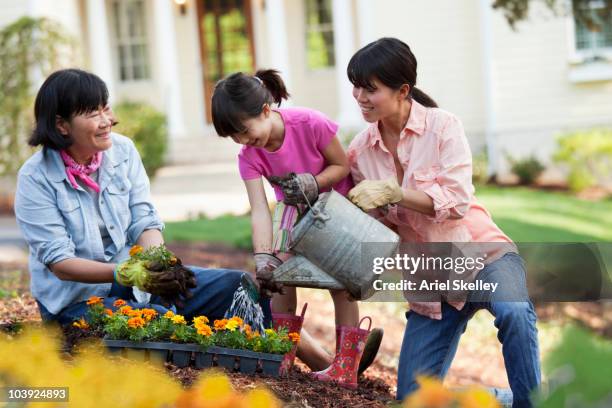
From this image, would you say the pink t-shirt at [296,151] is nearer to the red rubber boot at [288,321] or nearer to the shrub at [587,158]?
the red rubber boot at [288,321]

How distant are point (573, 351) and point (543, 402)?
4.1 inches

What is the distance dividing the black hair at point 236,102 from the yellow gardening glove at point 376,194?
516mm

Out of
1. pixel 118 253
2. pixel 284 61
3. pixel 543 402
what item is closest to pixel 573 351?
pixel 543 402

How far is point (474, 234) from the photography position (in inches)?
144

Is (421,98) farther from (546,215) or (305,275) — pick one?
(546,215)

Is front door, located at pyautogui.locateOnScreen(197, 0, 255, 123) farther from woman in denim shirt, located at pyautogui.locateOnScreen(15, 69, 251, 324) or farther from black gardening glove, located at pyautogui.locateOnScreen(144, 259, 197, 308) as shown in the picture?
black gardening glove, located at pyautogui.locateOnScreen(144, 259, 197, 308)

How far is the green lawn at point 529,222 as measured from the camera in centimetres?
945

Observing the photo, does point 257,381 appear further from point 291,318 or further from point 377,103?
point 377,103

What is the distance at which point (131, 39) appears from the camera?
60.9 feet

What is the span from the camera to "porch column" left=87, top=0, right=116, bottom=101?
55.7 feet

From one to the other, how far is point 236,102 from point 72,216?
2.93 ft

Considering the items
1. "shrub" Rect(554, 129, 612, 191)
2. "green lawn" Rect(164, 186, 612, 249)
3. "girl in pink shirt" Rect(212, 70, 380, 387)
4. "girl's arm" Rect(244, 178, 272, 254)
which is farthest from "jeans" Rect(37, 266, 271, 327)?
"shrub" Rect(554, 129, 612, 191)

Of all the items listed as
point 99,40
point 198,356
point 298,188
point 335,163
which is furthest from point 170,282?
point 99,40

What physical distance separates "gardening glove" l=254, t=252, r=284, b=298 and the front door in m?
15.1
